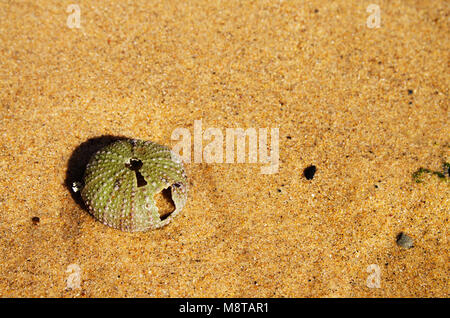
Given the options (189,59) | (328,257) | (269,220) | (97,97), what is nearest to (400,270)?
(328,257)

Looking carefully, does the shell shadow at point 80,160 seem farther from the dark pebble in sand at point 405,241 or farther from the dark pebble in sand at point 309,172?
the dark pebble in sand at point 405,241

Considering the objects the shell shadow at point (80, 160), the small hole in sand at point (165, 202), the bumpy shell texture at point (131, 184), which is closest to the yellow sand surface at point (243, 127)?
the shell shadow at point (80, 160)

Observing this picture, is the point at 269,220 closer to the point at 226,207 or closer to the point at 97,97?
the point at 226,207

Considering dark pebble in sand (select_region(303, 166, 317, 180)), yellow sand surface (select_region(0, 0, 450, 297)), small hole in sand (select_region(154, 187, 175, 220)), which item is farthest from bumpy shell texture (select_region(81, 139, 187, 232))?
dark pebble in sand (select_region(303, 166, 317, 180))

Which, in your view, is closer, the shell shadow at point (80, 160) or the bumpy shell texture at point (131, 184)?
the bumpy shell texture at point (131, 184)

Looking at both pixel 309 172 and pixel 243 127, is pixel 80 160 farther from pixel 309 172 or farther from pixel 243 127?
pixel 309 172

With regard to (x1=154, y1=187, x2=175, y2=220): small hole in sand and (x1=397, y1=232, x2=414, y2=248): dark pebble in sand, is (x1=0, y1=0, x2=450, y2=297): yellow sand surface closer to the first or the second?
(x1=397, y1=232, x2=414, y2=248): dark pebble in sand
